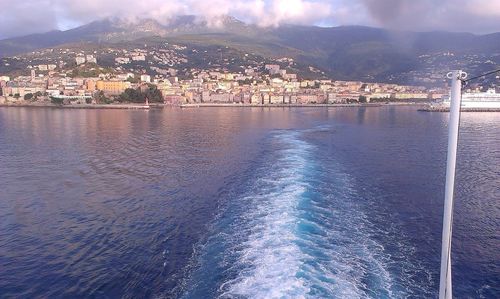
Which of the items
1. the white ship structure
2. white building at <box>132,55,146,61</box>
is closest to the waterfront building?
white building at <box>132,55,146,61</box>

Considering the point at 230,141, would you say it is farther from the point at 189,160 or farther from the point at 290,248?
the point at 290,248

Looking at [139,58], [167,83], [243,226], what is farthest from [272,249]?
[139,58]

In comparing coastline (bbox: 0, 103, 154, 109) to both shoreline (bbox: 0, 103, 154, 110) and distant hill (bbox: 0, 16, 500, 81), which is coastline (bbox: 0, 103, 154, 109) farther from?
distant hill (bbox: 0, 16, 500, 81)

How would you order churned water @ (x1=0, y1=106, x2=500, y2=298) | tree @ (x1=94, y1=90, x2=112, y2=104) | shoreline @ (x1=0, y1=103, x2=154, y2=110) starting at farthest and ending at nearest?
tree @ (x1=94, y1=90, x2=112, y2=104), shoreline @ (x1=0, y1=103, x2=154, y2=110), churned water @ (x1=0, y1=106, x2=500, y2=298)

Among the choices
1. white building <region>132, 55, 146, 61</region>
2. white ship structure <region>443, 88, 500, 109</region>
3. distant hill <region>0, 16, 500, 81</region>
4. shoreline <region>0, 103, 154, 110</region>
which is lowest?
shoreline <region>0, 103, 154, 110</region>

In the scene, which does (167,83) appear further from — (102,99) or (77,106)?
(77,106)

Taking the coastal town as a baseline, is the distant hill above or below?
above
